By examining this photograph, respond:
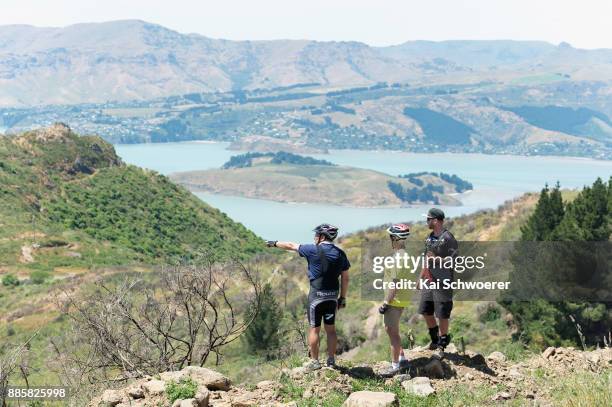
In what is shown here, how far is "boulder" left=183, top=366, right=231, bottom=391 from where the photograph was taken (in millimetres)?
7605

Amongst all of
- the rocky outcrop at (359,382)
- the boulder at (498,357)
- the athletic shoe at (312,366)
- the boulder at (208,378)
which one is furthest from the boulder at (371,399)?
the boulder at (498,357)

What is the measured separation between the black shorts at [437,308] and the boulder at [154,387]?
11.8 ft

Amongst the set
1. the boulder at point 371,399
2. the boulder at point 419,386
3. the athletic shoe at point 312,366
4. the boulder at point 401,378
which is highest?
the boulder at point 371,399

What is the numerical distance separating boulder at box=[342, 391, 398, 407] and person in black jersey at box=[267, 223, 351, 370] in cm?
116

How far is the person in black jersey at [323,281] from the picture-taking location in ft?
26.3

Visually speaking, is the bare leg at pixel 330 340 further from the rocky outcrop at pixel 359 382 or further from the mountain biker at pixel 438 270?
the mountain biker at pixel 438 270

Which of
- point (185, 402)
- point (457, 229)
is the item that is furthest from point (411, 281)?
point (457, 229)

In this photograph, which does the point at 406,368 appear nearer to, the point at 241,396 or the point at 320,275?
the point at 320,275

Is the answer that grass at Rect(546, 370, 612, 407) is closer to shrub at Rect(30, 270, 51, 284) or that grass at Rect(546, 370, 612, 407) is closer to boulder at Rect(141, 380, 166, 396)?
boulder at Rect(141, 380, 166, 396)

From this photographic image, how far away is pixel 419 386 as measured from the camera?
7434mm

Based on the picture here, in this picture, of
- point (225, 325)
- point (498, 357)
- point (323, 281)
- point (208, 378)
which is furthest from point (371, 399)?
point (225, 325)

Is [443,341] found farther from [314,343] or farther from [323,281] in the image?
[323,281]

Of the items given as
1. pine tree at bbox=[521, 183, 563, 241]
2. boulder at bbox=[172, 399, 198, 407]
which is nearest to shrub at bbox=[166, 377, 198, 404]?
boulder at bbox=[172, 399, 198, 407]

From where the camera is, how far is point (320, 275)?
802 cm
